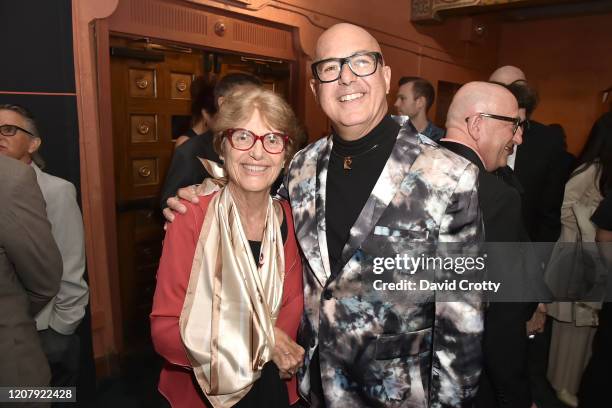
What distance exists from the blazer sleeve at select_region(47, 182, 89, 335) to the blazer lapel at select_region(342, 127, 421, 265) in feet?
5.13

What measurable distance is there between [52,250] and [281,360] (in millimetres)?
1013

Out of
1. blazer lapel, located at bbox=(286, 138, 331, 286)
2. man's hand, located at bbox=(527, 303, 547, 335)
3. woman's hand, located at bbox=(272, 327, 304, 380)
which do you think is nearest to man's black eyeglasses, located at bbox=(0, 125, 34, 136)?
blazer lapel, located at bbox=(286, 138, 331, 286)

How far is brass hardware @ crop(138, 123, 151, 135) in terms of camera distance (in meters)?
3.41

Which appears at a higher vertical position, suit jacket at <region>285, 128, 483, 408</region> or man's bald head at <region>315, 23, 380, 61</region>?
man's bald head at <region>315, 23, 380, 61</region>

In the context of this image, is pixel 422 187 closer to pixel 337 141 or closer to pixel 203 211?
pixel 337 141

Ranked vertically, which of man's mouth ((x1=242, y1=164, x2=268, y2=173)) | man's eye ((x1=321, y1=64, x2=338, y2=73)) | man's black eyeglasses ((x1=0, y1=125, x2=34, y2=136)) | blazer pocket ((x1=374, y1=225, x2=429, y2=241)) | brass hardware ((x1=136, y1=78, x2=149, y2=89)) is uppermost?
brass hardware ((x1=136, y1=78, x2=149, y2=89))

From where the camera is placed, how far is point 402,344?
1329 mm

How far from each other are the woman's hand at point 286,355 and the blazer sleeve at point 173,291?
0.29 m

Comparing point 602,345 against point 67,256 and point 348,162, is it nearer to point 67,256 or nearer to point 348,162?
point 348,162

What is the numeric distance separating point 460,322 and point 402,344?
19cm

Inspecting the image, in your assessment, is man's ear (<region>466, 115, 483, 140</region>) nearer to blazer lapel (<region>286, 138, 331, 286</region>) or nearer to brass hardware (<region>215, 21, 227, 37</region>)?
blazer lapel (<region>286, 138, 331, 286</region>)

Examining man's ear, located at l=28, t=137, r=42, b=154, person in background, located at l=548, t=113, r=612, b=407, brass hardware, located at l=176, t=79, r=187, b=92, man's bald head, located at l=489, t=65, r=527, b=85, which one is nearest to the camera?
man's ear, located at l=28, t=137, r=42, b=154

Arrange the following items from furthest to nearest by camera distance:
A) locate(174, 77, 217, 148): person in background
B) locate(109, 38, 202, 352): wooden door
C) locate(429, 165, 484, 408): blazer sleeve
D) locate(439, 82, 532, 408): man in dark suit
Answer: locate(109, 38, 202, 352): wooden door → locate(174, 77, 217, 148): person in background → locate(439, 82, 532, 408): man in dark suit → locate(429, 165, 484, 408): blazer sleeve

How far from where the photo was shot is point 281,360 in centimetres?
140
